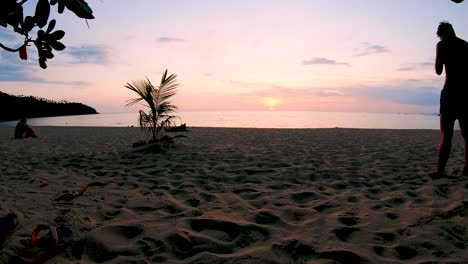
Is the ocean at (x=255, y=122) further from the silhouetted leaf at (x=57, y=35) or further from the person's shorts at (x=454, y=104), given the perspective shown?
the silhouetted leaf at (x=57, y=35)

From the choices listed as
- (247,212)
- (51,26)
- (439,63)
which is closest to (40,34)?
(51,26)

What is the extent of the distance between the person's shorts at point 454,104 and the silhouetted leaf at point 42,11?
371 centimetres

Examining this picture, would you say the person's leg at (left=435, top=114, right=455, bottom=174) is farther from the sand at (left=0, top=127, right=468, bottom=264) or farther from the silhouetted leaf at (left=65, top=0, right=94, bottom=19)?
the silhouetted leaf at (left=65, top=0, right=94, bottom=19)

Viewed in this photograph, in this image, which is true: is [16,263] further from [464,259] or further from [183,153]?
[183,153]

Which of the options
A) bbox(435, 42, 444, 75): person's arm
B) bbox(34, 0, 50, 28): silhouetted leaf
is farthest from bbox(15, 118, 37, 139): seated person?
bbox(435, 42, 444, 75): person's arm

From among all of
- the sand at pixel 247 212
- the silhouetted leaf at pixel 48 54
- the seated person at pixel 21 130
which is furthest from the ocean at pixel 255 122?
the silhouetted leaf at pixel 48 54

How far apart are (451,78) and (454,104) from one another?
28 centimetres

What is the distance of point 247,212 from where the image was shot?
243 centimetres

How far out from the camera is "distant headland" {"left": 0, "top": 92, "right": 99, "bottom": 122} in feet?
92.2

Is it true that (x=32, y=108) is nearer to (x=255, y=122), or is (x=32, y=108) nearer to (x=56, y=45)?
(x=255, y=122)

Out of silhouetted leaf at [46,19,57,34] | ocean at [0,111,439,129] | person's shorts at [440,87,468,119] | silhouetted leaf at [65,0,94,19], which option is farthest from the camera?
ocean at [0,111,439,129]

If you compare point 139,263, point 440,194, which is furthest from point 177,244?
point 440,194

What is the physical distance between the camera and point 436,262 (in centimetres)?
162

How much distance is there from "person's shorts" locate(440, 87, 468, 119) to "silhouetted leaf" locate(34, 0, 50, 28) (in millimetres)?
3708
